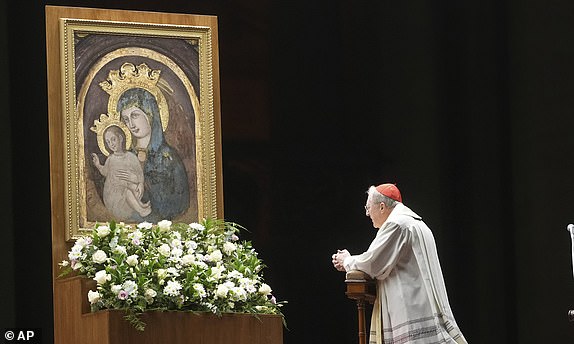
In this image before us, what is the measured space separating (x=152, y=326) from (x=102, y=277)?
400 millimetres

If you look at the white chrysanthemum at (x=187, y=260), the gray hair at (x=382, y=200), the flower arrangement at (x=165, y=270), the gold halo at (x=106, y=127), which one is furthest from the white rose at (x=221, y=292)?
the gray hair at (x=382, y=200)

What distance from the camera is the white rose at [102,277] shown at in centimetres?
823

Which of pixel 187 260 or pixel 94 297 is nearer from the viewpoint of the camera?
pixel 94 297

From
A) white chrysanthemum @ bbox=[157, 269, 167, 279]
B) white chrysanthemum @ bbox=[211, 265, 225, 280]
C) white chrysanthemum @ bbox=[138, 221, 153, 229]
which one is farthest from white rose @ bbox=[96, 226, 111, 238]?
white chrysanthemum @ bbox=[211, 265, 225, 280]

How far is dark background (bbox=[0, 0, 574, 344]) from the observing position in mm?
11055

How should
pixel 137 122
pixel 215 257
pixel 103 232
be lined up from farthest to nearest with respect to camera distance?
pixel 137 122 → pixel 215 257 → pixel 103 232

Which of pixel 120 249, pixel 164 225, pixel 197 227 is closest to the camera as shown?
pixel 120 249

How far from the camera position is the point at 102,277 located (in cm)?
823

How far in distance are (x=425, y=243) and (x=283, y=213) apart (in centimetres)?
224

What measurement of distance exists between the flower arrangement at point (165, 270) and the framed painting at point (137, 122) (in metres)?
0.30

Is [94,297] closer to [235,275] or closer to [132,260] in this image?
[132,260]

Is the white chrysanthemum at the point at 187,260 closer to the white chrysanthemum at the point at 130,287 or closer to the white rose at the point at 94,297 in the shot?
the white chrysanthemum at the point at 130,287

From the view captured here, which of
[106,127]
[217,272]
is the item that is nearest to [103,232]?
[217,272]

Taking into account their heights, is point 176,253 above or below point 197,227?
below
